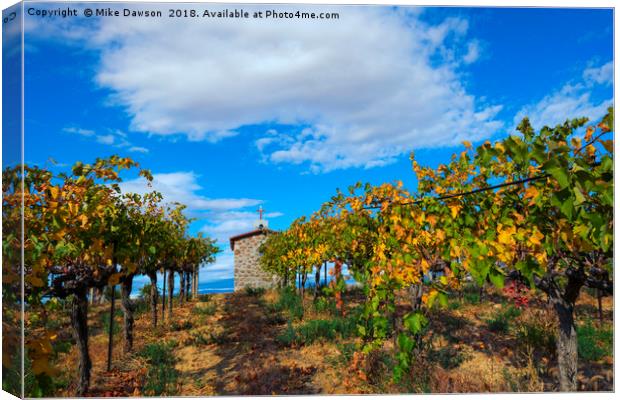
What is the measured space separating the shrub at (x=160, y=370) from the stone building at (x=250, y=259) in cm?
1227

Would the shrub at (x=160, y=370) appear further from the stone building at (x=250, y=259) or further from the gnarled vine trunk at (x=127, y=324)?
the stone building at (x=250, y=259)

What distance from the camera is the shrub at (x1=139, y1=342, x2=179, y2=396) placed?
5629mm

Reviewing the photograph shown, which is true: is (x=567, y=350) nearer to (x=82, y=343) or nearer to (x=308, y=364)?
(x=308, y=364)

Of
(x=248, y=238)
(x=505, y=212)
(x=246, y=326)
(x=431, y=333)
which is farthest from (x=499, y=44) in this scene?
(x=248, y=238)

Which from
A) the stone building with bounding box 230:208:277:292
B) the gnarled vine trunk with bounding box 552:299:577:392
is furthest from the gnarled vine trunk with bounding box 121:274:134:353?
the stone building with bounding box 230:208:277:292

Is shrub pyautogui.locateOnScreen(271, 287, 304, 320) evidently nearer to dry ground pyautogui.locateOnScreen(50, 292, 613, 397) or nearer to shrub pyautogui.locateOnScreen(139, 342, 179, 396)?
dry ground pyautogui.locateOnScreen(50, 292, 613, 397)

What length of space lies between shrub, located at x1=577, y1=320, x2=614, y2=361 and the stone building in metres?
13.5

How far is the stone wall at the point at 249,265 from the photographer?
2072 cm

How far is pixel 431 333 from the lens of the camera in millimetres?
8234

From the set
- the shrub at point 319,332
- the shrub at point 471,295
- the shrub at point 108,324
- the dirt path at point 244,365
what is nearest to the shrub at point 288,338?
the shrub at point 319,332

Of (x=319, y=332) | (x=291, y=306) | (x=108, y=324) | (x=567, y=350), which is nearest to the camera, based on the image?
(x=567, y=350)

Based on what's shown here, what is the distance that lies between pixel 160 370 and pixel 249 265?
49.0ft

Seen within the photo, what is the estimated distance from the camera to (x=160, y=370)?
20.9ft

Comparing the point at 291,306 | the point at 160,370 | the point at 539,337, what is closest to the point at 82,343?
the point at 160,370
